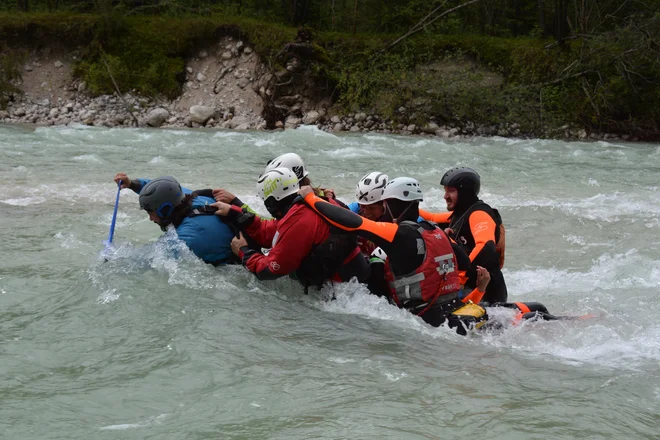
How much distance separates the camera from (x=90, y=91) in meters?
24.8

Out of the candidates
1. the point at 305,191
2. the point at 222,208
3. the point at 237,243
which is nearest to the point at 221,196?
the point at 222,208

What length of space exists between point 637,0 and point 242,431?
82.8 feet

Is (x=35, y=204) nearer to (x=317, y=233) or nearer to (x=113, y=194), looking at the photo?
(x=113, y=194)

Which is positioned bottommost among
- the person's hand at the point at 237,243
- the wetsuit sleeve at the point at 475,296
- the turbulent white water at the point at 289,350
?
the turbulent white water at the point at 289,350

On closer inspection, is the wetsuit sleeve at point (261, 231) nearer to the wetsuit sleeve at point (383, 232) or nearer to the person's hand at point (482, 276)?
the wetsuit sleeve at point (383, 232)

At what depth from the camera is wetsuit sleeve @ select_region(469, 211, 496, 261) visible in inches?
225

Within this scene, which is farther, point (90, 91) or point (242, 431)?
point (90, 91)

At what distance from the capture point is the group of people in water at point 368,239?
5164mm

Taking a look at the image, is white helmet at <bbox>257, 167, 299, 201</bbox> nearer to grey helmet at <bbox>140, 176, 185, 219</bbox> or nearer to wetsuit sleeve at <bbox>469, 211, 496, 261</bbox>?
grey helmet at <bbox>140, 176, 185, 219</bbox>

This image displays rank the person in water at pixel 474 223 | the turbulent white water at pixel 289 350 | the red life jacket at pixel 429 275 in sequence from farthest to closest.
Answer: the person in water at pixel 474 223 < the red life jacket at pixel 429 275 < the turbulent white water at pixel 289 350

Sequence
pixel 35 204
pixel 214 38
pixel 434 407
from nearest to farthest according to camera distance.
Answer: pixel 434 407 < pixel 35 204 < pixel 214 38

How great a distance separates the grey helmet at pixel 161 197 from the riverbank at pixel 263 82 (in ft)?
55.6

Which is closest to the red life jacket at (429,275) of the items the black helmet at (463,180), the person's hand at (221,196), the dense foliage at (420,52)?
the black helmet at (463,180)

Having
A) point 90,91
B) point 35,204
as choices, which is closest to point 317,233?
point 35,204
